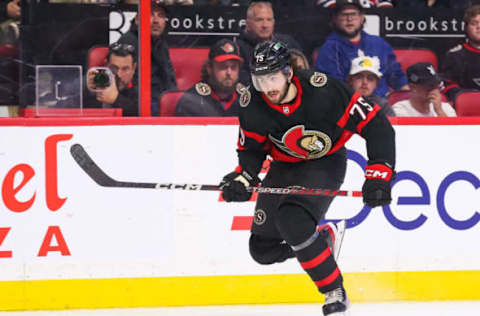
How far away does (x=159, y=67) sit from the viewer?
4379mm

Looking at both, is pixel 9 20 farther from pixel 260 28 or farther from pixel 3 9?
pixel 260 28

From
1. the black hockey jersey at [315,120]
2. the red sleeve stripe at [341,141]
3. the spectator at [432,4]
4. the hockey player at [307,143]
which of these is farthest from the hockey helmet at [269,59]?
the spectator at [432,4]

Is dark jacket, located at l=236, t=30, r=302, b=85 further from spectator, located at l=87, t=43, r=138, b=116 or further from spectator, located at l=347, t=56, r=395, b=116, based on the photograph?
spectator, located at l=87, t=43, r=138, b=116

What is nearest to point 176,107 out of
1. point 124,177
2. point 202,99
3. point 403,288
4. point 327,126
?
point 202,99

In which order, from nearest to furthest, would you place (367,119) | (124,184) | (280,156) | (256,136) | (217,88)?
1. (367,119)
2. (256,136)
3. (280,156)
4. (124,184)
5. (217,88)

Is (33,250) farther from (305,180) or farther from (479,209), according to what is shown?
(479,209)

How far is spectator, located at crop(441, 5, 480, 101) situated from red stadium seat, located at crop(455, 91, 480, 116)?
0.10ft

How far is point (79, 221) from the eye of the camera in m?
4.30

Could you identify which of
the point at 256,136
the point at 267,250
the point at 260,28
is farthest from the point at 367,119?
the point at 260,28

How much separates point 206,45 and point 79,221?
1080 millimetres

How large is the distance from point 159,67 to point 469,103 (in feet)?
5.37

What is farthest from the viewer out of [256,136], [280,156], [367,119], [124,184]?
[124,184]

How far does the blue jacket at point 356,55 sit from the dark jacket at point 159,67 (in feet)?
2.46

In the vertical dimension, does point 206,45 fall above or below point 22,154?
above
